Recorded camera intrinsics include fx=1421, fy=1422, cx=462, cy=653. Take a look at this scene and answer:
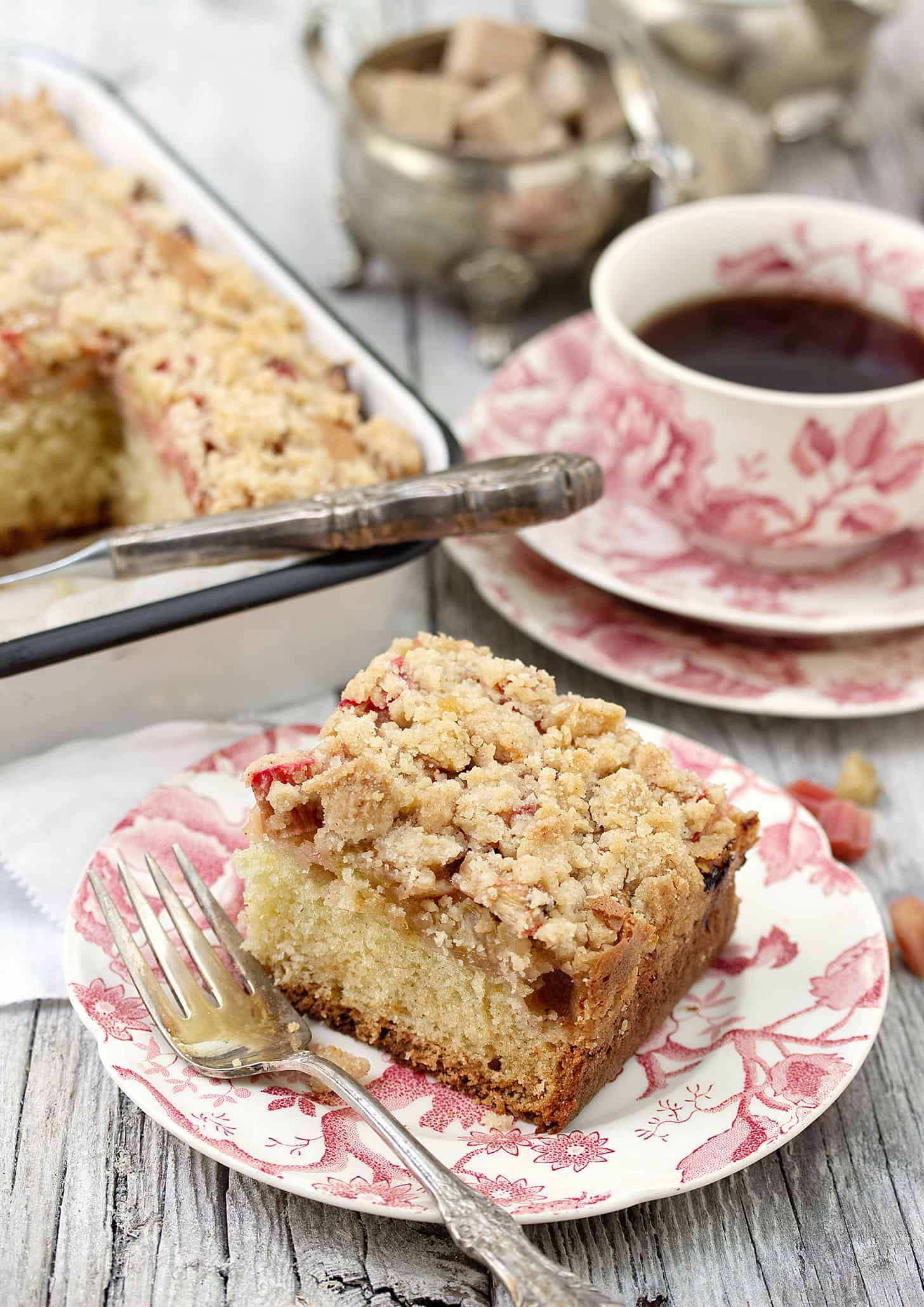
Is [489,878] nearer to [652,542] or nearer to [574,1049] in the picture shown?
[574,1049]

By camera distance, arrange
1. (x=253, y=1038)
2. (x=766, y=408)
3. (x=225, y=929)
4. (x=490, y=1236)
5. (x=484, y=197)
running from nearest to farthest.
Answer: (x=490, y=1236), (x=253, y=1038), (x=225, y=929), (x=766, y=408), (x=484, y=197)

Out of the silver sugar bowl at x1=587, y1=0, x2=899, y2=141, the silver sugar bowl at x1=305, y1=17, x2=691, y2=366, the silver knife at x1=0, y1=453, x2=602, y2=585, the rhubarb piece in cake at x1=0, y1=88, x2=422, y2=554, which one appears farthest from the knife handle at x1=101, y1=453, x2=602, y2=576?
the silver sugar bowl at x1=587, y1=0, x2=899, y2=141

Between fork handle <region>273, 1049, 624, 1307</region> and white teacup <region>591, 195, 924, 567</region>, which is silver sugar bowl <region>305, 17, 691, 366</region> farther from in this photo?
fork handle <region>273, 1049, 624, 1307</region>

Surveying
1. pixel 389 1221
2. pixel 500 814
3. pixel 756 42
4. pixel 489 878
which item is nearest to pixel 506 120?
pixel 756 42

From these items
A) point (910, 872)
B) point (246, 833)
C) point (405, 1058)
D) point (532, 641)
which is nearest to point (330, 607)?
point (532, 641)

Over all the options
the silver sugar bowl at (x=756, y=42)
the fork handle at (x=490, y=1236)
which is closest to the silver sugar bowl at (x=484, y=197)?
the silver sugar bowl at (x=756, y=42)

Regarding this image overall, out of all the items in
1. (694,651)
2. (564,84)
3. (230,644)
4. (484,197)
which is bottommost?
(694,651)
